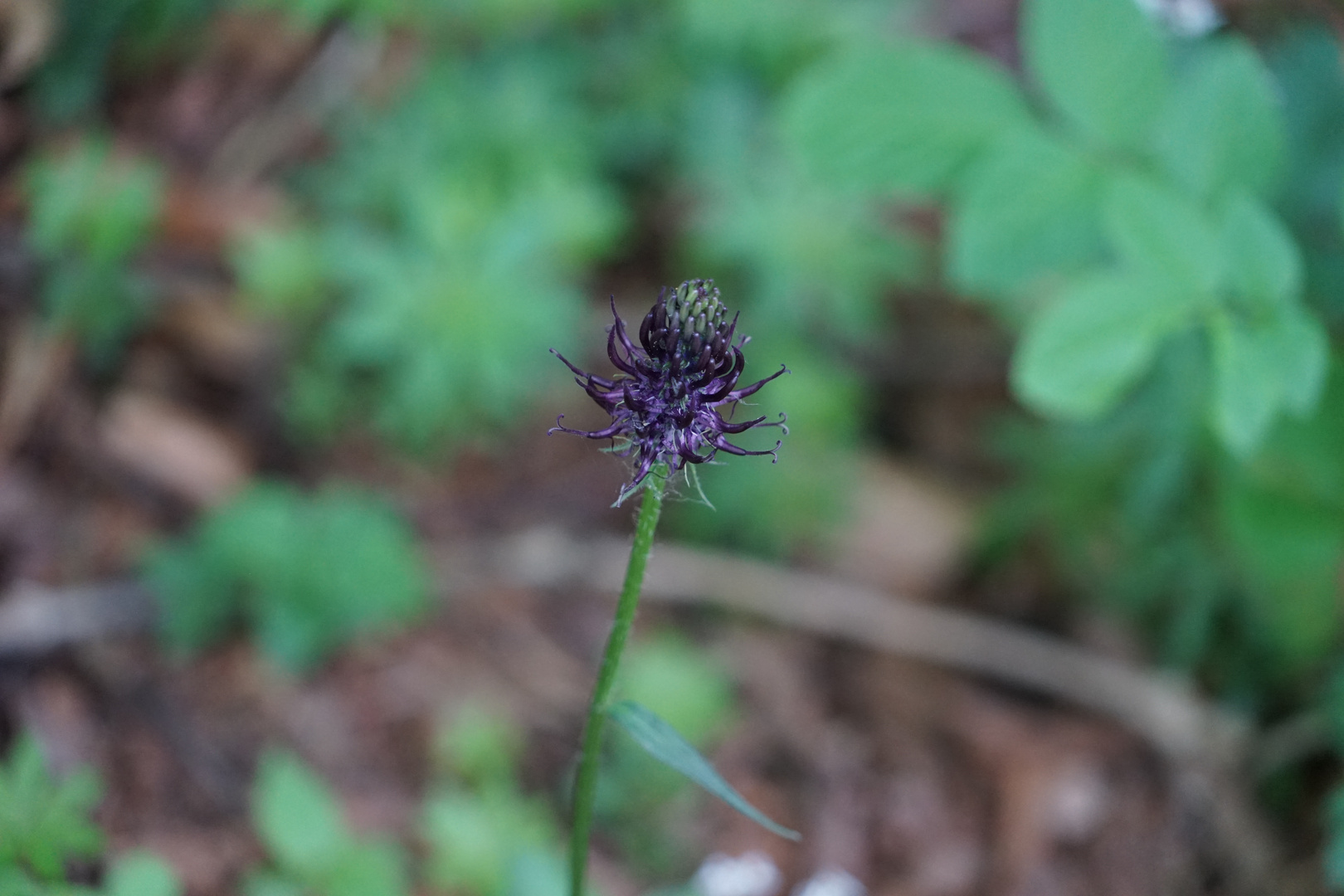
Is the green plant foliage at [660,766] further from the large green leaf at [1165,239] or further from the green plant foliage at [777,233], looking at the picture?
the large green leaf at [1165,239]

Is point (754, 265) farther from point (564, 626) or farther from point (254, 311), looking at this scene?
point (254, 311)

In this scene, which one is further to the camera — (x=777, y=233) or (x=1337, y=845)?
(x=777, y=233)

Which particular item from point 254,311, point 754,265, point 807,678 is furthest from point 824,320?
point 254,311

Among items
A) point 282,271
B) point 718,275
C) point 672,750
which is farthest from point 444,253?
point 672,750

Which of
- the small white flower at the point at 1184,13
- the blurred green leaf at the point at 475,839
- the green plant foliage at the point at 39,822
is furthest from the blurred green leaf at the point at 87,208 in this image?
the small white flower at the point at 1184,13

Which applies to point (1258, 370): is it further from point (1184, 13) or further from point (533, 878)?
point (533, 878)

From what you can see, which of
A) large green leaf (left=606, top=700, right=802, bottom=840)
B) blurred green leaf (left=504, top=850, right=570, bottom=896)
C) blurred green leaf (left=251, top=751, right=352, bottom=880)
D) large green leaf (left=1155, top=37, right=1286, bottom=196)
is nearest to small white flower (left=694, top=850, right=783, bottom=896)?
blurred green leaf (left=504, top=850, right=570, bottom=896)
